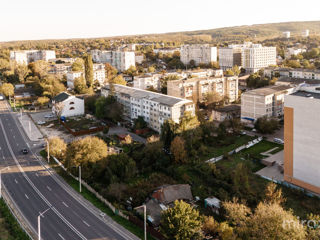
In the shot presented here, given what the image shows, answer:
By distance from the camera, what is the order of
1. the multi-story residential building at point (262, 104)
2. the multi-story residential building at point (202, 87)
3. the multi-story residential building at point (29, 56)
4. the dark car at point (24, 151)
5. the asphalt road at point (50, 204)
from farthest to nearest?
the multi-story residential building at point (29, 56)
the multi-story residential building at point (202, 87)
the multi-story residential building at point (262, 104)
the dark car at point (24, 151)
the asphalt road at point (50, 204)

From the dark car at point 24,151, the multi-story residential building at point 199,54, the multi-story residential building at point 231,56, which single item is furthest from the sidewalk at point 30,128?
the multi-story residential building at point 231,56

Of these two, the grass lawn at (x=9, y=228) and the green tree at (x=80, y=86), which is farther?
the green tree at (x=80, y=86)

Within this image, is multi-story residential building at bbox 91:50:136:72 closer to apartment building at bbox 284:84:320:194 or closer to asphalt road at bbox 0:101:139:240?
asphalt road at bbox 0:101:139:240

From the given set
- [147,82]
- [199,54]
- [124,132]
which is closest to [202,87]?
[147,82]

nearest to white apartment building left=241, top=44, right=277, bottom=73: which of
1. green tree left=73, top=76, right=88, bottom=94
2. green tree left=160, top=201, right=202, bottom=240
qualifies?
green tree left=73, top=76, right=88, bottom=94

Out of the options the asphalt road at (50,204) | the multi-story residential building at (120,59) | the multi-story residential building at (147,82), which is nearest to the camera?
the asphalt road at (50,204)

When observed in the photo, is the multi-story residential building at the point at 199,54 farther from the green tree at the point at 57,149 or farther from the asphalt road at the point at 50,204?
the asphalt road at the point at 50,204

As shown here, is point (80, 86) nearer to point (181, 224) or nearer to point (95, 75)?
point (95, 75)
